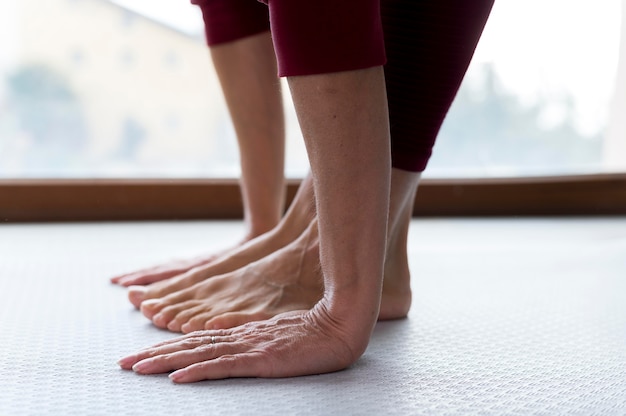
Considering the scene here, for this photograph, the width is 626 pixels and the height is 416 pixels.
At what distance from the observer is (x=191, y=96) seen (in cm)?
241

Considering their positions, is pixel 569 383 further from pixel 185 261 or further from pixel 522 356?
pixel 185 261

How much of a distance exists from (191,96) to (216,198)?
1.17ft

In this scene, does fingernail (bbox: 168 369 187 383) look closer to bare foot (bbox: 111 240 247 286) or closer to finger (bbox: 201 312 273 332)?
finger (bbox: 201 312 273 332)

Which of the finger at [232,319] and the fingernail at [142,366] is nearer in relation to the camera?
the fingernail at [142,366]

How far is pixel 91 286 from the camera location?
4.25 ft

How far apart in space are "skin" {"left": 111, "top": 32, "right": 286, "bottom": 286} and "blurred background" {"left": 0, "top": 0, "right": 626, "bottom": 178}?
942 millimetres

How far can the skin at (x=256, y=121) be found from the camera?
53.2 inches

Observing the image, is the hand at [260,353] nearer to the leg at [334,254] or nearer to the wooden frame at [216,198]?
the leg at [334,254]

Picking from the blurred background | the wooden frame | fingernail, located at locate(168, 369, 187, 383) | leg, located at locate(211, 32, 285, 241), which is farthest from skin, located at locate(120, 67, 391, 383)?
the blurred background

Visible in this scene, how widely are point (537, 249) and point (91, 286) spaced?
914 mm

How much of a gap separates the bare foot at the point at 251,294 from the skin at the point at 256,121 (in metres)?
0.27

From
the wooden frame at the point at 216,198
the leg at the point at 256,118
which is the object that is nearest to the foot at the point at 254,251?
the leg at the point at 256,118

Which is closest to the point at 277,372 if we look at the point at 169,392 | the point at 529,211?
the point at 169,392

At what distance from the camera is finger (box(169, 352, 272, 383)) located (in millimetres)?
785
